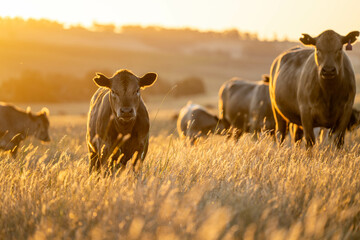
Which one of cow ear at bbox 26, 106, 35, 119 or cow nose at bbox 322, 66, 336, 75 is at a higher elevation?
cow nose at bbox 322, 66, 336, 75

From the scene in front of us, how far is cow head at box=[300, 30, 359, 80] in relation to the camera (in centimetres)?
652

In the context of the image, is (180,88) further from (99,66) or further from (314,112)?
(314,112)

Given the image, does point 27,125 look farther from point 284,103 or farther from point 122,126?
point 122,126

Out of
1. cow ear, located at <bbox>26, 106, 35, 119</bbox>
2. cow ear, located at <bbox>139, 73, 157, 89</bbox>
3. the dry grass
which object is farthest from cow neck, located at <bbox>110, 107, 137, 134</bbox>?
cow ear, located at <bbox>26, 106, 35, 119</bbox>

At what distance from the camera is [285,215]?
3.76 metres

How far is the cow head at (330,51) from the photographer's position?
6.52m

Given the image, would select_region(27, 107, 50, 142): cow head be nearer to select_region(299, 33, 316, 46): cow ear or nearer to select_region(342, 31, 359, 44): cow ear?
select_region(299, 33, 316, 46): cow ear

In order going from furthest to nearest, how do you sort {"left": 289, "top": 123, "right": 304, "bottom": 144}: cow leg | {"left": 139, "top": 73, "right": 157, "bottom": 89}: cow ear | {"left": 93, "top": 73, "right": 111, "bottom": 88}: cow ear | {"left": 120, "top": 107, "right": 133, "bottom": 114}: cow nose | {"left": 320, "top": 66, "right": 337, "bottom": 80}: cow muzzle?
{"left": 289, "top": 123, "right": 304, "bottom": 144}: cow leg → {"left": 320, "top": 66, "right": 337, "bottom": 80}: cow muzzle → {"left": 139, "top": 73, "right": 157, "bottom": 89}: cow ear → {"left": 93, "top": 73, "right": 111, "bottom": 88}: cow ear → {"left": 120, "top": 107, "right": 133, "bottom": 114}: cow nose

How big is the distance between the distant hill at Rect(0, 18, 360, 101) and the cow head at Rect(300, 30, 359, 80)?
45327mm

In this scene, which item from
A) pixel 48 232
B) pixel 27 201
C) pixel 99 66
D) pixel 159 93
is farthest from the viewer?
pixel 99 66

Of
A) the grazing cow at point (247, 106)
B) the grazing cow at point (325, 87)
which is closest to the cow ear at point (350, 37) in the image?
the grazing cow at point (325, 87)

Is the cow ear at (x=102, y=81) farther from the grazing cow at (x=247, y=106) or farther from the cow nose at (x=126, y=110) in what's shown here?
the grazing cow at (x=247, y=106)

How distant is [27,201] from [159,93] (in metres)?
60.1

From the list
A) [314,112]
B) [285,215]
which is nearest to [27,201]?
[285,215]
